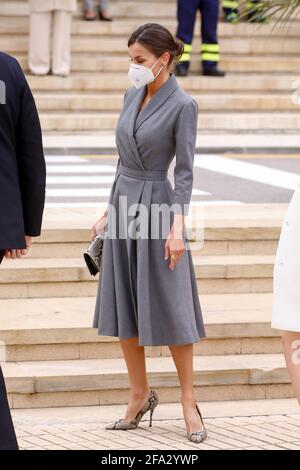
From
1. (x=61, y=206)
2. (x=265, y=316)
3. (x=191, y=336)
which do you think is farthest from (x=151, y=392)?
(x=61, y=206)

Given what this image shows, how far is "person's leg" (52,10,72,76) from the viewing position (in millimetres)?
18031

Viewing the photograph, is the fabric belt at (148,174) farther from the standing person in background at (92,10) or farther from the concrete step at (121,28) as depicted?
the standing person in background at (92,10)

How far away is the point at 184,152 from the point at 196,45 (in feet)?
42.6

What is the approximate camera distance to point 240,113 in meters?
18.5

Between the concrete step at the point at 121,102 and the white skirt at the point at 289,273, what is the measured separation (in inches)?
470

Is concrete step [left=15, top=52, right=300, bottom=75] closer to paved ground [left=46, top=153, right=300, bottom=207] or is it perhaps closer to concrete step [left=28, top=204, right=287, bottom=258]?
paved ground [left=46, top=153, right=300, bottom=207]

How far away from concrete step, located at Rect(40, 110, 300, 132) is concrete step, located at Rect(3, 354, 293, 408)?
9441mm

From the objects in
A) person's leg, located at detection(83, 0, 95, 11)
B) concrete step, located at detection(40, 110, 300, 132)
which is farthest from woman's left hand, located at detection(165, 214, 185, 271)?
person's leg, located at detection(83, 0, 95, 11)

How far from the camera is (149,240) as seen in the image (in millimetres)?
7113

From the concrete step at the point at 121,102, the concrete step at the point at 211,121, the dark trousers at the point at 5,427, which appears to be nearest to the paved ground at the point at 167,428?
the dark trousers at the point at 5,427

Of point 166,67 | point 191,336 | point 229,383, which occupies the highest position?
point 166,67

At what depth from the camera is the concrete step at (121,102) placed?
58.6 ft
